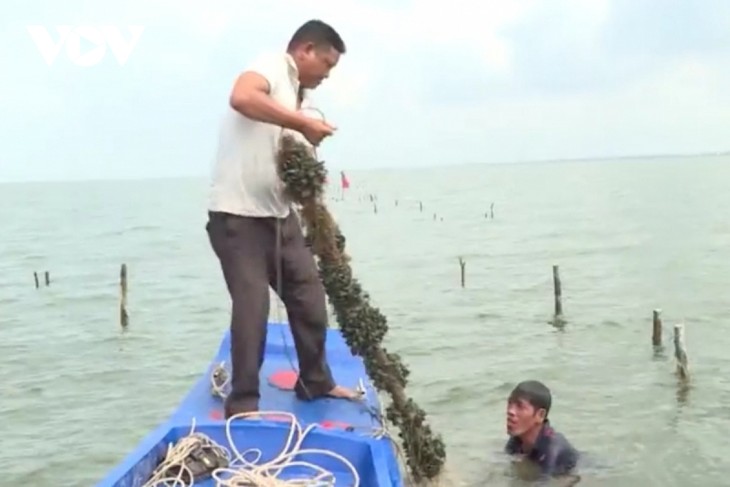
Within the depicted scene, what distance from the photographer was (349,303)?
20.9 ft

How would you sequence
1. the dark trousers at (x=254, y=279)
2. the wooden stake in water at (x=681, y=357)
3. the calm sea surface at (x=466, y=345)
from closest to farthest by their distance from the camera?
1. the dark trousers at (x=254, y=279)
2. the calm sea surface at (x=466, y=345)
3. the wooden stake in water at (x=681, y=357)

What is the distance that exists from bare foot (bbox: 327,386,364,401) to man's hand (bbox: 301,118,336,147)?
220cm

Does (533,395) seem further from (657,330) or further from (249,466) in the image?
(657,330)

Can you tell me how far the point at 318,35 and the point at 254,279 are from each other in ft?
5.22

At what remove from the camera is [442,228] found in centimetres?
5244

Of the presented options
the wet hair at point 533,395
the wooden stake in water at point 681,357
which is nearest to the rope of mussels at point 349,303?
the wet hair at point 533,395

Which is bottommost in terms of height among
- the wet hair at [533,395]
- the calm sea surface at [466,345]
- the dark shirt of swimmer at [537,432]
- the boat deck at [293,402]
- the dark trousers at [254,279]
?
the calm sea surface at [466,345]

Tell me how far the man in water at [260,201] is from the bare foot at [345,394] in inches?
28.8

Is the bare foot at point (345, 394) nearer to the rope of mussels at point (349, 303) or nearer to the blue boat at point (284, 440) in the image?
the blue boat at point (284, 440)

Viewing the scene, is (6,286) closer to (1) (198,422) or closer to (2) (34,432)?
(2) (34,432)

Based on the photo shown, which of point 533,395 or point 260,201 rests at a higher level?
point 260,201

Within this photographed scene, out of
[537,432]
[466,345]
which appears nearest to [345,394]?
[537,432]

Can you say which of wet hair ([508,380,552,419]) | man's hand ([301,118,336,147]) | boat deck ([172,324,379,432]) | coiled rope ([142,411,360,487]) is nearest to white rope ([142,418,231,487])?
coiled rope ([142,411,360,487])

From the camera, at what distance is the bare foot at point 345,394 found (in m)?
6.88
